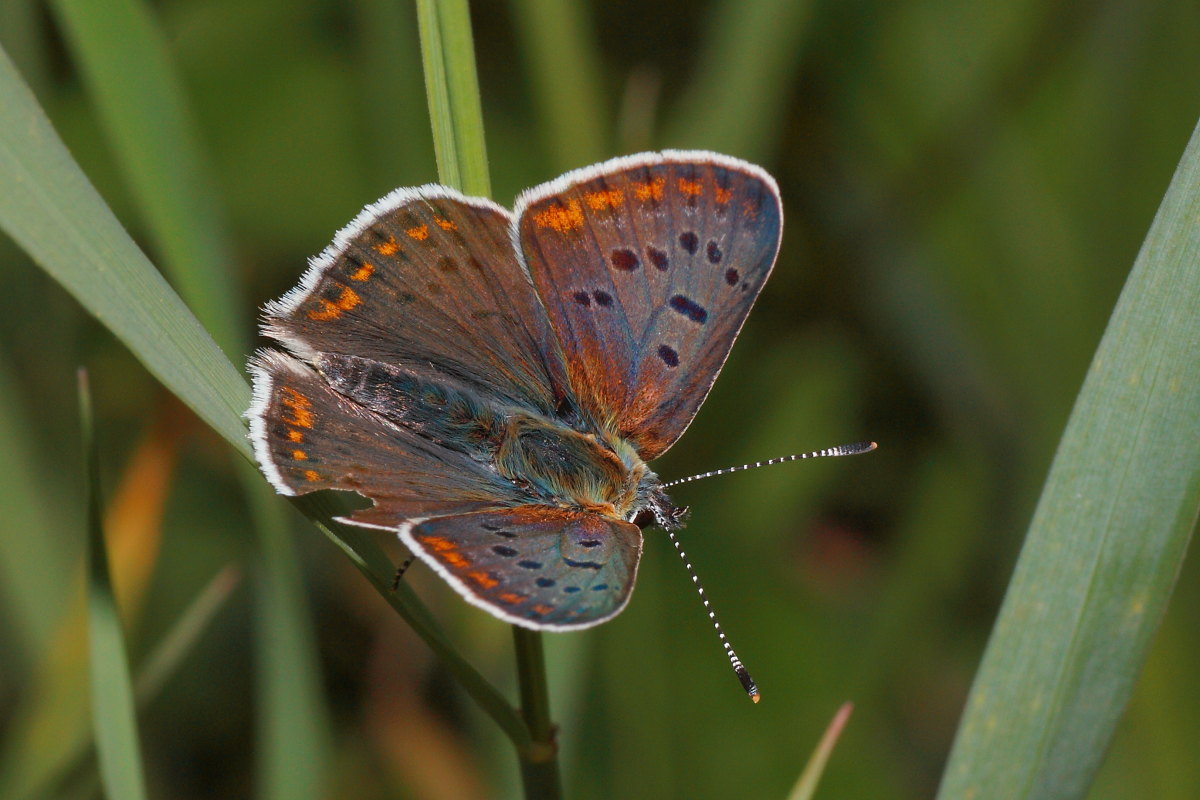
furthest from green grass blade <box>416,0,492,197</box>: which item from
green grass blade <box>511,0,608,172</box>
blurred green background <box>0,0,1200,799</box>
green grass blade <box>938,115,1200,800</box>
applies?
blurred green background <box>0,0,1200,799</box>

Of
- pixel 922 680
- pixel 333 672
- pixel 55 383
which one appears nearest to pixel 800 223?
pixel 922 680

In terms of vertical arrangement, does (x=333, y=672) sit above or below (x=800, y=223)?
below

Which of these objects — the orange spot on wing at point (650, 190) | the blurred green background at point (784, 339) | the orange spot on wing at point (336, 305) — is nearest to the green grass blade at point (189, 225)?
the orange spot on wing at point (336, 305)

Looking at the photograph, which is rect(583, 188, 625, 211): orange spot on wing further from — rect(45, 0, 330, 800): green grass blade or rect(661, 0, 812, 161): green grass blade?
rect(661, 0, 812, 161): green grass blade

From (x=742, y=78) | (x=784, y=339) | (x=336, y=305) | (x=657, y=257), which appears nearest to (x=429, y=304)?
(x=336, y=305)

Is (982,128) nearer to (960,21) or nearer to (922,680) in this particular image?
(960,21)

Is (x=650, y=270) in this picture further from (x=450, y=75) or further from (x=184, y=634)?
(x=184, y=634)

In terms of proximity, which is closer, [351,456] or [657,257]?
[351,456]
